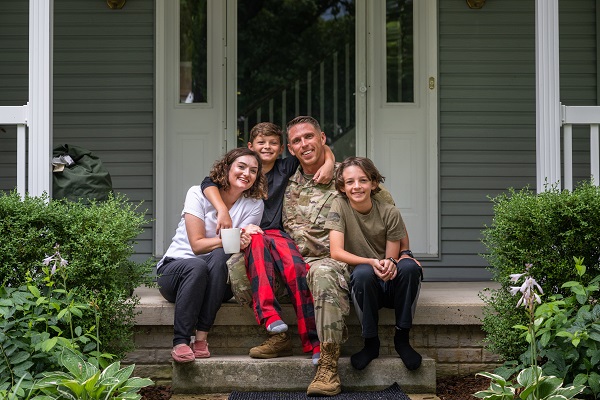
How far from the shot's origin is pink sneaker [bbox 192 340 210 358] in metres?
3.73

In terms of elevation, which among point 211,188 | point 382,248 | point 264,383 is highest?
point 211,188

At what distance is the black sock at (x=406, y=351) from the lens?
3672 mm

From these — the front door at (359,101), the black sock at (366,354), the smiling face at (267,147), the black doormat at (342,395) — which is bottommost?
the black doormat at (342,395)

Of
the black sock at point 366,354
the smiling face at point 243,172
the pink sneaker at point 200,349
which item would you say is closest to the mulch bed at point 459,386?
the black sock at point 366,354

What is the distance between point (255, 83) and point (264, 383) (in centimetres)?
570

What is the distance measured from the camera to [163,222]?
5.59 meters

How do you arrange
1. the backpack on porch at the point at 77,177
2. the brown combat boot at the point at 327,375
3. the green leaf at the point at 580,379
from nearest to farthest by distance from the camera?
the green leaf at the point at 580,379
the brown combat boot at the point at 327,375
the backpack on porch at the point at 77,177

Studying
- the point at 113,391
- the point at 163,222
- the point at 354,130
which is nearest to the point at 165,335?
the point at 113,391

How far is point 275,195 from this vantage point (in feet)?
13.6

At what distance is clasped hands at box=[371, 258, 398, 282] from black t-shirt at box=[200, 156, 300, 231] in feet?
2.20

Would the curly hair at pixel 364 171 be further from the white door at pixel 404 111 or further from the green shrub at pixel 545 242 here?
the white door at pixel 404 111

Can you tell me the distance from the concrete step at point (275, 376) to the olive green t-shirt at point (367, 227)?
550mm

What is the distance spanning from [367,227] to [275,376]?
0.83 m

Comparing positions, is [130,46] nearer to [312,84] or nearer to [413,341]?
[312,84]
